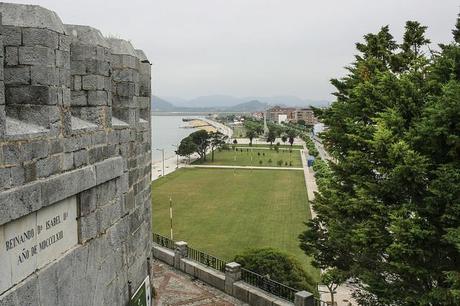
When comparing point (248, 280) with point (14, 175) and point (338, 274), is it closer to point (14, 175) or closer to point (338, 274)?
point (338, 274)

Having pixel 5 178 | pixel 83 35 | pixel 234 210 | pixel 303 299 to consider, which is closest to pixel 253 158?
pixel 234 210

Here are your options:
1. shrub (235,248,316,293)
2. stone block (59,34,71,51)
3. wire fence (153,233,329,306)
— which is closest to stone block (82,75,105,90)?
stone block (59,34,71,51)

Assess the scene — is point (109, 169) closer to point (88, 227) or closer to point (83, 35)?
point (88, 227)

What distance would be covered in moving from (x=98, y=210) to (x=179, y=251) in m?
10.5

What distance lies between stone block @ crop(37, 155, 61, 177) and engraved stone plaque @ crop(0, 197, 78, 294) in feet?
1.38

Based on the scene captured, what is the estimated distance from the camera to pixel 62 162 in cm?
571

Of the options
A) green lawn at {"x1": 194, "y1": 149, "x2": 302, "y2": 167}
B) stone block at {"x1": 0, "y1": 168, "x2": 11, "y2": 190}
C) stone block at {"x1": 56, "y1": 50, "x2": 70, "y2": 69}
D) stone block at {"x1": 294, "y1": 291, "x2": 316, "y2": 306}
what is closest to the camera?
stone block at {"x1": 0, "y1": 168, "x2": 11, "y2": 190}

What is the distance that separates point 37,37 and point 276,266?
41.6 ft

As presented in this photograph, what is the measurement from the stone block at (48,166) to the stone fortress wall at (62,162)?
1 centimetres

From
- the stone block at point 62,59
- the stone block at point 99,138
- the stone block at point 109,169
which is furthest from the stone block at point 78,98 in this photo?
the stone block at point 109,169

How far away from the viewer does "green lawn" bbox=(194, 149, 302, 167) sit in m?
76.6

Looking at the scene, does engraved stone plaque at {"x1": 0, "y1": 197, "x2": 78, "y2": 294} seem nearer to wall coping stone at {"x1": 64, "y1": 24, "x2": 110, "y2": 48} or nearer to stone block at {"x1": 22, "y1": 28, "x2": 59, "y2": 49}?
stone block at {"x1": 22, "y1": 28, "x2": 59, "y2": 49}

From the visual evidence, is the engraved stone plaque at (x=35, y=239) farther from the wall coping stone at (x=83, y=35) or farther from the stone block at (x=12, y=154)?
the wall coping stone at (x=83, y=35)

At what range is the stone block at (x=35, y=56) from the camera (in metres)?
5.18
